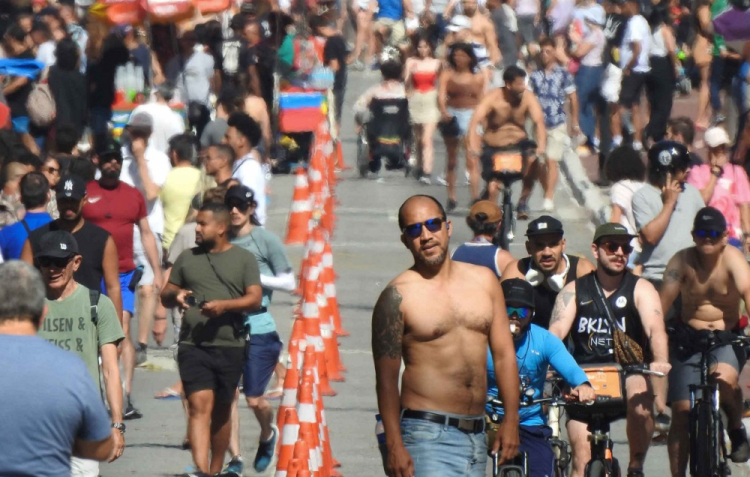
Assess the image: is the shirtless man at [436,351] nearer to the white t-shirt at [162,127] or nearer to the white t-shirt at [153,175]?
the white t-shirt at [153,175]

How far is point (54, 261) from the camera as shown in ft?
27.8

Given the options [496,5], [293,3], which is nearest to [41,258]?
[496,5]

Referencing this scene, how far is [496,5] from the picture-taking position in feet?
87.4

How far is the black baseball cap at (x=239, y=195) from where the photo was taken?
36.6ft

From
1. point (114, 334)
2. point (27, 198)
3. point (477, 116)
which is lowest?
point (114, 334)

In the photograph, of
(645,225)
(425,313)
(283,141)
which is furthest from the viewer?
(283,141)

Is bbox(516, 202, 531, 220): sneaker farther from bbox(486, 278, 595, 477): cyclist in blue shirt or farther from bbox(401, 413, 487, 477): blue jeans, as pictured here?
bbox(401, 413, 487, 477): blue jeans

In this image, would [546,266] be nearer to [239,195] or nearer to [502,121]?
[239,195]

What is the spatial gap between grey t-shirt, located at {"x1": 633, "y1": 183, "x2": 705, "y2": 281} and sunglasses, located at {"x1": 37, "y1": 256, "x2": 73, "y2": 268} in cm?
471

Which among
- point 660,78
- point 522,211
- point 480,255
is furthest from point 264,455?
point 660,78

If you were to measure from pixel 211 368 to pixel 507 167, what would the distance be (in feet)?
25.3

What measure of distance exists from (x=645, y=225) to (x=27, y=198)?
4.14 meters

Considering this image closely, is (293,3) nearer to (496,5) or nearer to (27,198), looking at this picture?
(496,5)

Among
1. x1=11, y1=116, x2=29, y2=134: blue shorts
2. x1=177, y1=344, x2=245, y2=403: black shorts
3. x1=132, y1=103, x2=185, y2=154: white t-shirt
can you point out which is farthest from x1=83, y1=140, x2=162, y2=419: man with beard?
x1=11, y1=116, x2=29, y2=134: blue shorts
